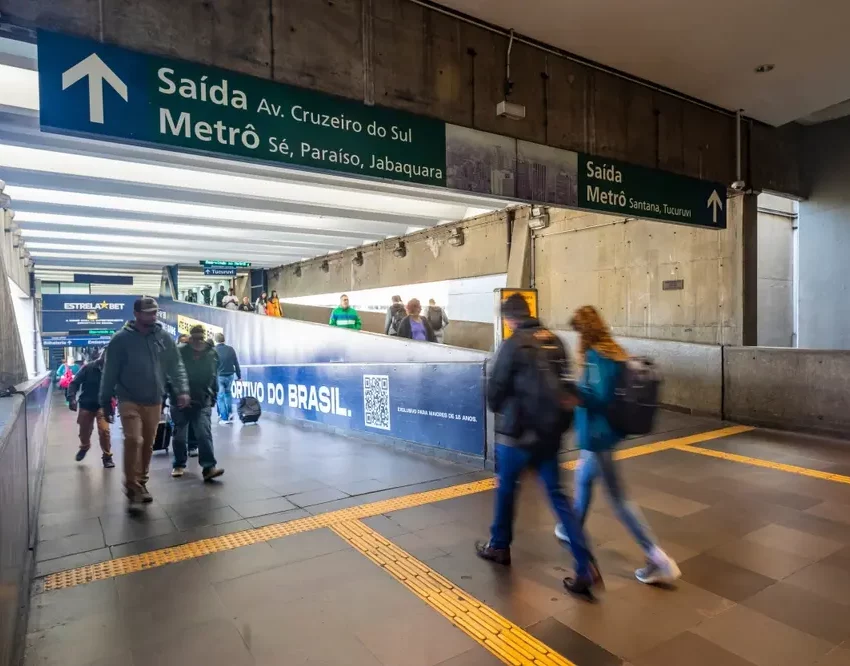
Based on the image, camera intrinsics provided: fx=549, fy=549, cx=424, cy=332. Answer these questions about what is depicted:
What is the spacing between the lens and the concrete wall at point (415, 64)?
3730 millimetres

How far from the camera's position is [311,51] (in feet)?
14.3

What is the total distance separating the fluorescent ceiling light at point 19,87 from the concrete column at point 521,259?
8298mm

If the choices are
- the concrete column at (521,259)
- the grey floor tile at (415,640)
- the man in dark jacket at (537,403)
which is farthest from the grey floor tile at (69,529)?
the concrete column at (521,259)

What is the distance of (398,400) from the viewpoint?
6.54m

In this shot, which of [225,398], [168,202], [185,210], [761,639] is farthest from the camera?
[185,210]

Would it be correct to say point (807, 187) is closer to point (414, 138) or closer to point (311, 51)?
point (414, 138)

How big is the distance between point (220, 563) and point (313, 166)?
9.11 ft

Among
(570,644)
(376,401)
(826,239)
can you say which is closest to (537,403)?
(570,644)

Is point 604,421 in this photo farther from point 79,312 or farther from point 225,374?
point 79,312

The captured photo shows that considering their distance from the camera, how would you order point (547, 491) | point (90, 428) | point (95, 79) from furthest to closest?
point (90, 428) → point (95, 79) → point (547, 491)

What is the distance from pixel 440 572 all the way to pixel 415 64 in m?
4.16

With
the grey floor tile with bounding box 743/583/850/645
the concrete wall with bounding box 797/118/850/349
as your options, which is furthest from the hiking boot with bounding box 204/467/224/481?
the concrete wall with bounding box 797/118/850/349

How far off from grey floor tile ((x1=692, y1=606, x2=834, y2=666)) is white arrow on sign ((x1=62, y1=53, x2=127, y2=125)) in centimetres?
428

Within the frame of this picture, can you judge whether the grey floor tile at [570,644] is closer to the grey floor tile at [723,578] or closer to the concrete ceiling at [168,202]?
the grey floor tile at [723,578]
